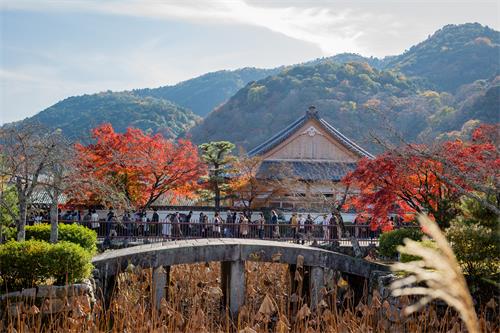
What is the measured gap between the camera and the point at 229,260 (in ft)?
34.0

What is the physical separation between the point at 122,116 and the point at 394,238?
5275cm

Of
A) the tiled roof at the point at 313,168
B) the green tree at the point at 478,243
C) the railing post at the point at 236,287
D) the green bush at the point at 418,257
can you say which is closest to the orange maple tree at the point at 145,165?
the tiled roof at the point at 313,168

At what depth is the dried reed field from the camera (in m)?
6.27

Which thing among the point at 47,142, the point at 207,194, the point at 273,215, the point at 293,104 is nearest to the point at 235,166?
the point at 207,194

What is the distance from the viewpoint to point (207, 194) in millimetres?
21922

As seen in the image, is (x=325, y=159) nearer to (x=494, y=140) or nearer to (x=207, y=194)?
(x=207, y=194)

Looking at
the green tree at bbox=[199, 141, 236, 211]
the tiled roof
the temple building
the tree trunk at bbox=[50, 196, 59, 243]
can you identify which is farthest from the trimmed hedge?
the temple building

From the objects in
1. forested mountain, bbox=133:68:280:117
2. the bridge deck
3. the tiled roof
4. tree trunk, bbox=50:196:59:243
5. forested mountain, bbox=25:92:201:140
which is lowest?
the bridge deck

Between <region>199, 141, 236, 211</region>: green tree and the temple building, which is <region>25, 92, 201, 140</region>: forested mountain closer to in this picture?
the temple building

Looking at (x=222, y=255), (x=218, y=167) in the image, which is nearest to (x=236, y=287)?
(x=222, y=255)

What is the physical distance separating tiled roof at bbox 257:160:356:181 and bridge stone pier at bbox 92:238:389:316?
Answer: 11.8m

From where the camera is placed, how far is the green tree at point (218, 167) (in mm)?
20625

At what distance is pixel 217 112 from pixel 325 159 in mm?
31151

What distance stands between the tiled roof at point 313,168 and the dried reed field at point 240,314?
1091 cm
